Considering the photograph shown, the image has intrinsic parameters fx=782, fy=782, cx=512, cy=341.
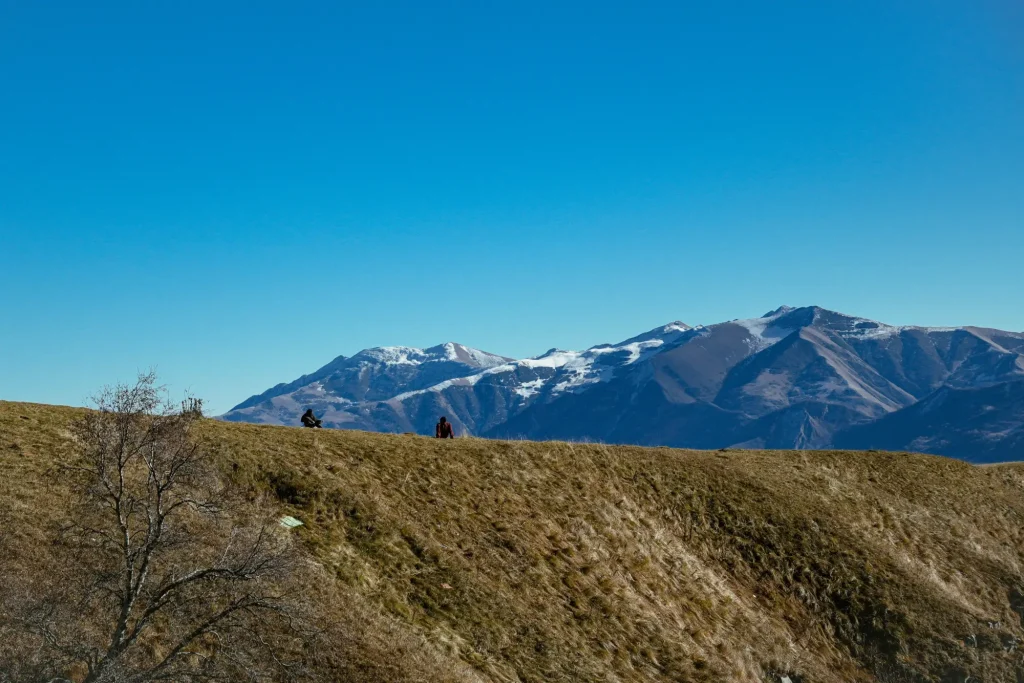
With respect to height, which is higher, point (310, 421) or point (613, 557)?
point (310, 421)

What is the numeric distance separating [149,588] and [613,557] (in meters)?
23.3

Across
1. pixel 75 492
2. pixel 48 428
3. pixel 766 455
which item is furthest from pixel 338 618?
pixel 766 455

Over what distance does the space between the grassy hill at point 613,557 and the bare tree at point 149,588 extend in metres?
2.16

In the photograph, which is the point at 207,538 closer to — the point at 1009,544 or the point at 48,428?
the point at 48,428

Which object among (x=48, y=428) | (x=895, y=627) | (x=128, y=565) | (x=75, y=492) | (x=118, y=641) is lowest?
(x=895, y=627)

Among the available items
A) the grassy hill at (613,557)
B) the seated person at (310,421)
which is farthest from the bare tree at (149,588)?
the seated person at (310,421)

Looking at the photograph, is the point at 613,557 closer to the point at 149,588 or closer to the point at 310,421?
the point at 310,421

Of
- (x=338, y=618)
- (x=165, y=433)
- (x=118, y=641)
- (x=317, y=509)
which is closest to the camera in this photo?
(x=118, y=641)

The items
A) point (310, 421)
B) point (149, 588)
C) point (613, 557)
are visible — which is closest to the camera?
point (149, 588)

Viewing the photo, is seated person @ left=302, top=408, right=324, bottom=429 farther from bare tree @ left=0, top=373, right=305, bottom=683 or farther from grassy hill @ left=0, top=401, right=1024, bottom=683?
bare tree @ left=0, top=373, right=305, bottom=683

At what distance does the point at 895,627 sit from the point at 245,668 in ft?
114

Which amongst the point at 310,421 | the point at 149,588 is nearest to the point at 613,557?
the point at 310,421

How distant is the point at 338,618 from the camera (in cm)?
2923

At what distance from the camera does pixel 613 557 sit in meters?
41.7
